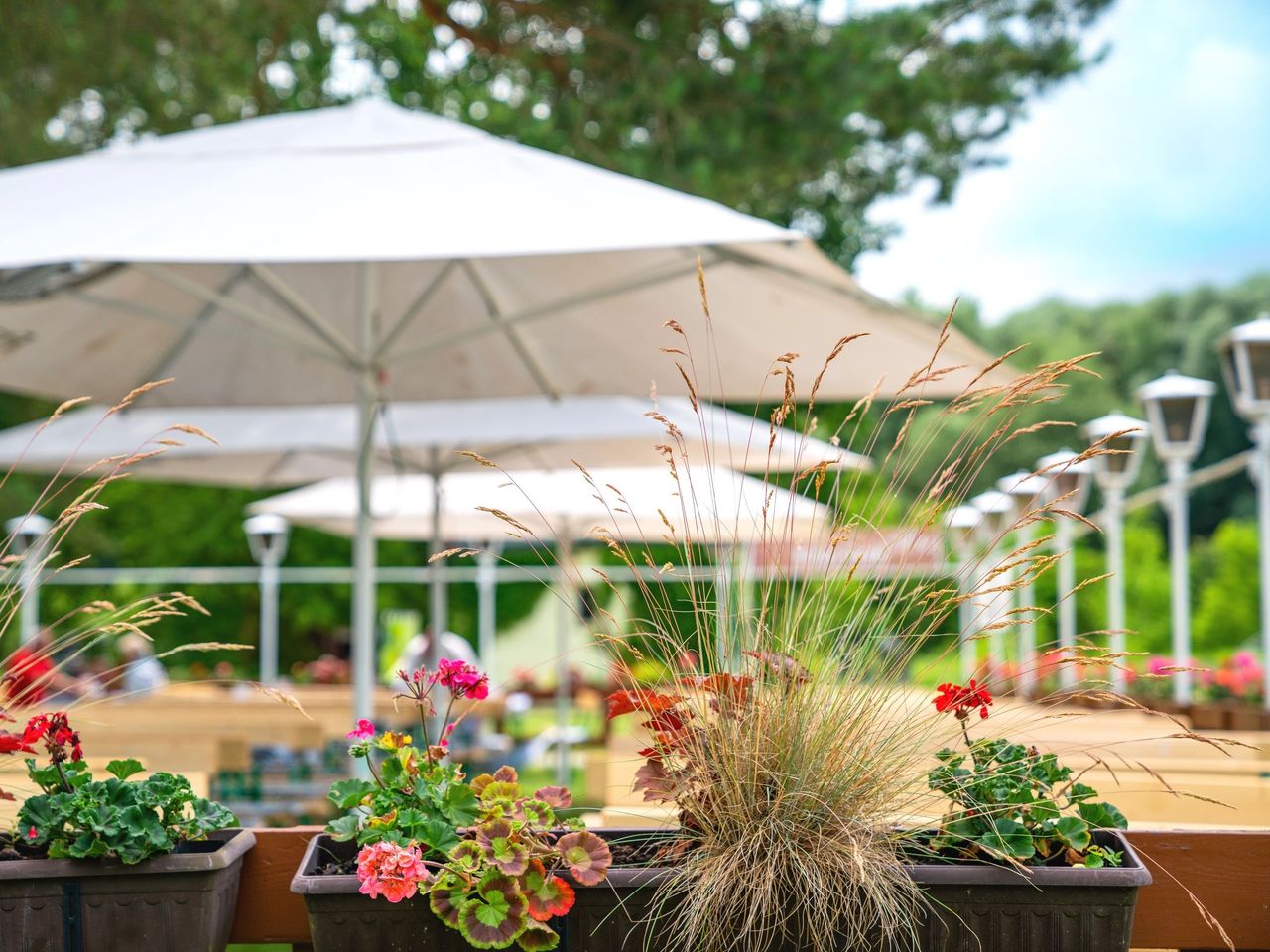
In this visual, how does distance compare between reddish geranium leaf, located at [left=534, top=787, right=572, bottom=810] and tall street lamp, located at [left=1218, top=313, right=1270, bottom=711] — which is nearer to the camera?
reddish geranium leaf, located at [left=534, top=787, right=572, bottom=810]

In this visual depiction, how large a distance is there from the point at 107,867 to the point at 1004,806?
40.2 inches

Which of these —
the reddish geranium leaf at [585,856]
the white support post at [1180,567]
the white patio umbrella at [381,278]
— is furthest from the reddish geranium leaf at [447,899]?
the white support post at [1180,567]

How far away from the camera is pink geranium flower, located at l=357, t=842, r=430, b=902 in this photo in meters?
1.44

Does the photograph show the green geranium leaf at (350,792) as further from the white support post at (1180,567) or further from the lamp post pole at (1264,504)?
the white support post at (1180,567)

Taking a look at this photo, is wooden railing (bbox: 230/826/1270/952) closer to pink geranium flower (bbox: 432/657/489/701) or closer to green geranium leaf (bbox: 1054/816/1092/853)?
green geranium leaf (bbox: 1054/816/1092/853)

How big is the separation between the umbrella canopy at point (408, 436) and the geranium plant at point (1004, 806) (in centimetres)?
333

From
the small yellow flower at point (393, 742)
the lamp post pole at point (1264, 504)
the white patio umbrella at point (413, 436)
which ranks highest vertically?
the white patio umbrella at point (413, 436)

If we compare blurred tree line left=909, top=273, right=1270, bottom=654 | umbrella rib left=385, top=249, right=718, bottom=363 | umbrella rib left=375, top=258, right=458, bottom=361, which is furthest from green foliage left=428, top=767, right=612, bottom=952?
blurred tree line left=909, top=273, right=1270, bottom=654

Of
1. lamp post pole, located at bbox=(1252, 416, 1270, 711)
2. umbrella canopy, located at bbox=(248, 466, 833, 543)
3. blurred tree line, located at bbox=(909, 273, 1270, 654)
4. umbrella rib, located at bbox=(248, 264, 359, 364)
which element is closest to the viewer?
umbrella rib, located at bbox=(248, 264, 359, 364)

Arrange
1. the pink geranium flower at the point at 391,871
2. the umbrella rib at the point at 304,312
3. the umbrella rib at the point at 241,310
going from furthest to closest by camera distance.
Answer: the umbrella rib at the point at 304,312
the umbrella rib at the point at 241,310
the pink geranium flower at the point at 391,871

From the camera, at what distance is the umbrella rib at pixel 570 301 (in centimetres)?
328

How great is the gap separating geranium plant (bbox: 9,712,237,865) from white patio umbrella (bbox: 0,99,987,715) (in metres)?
1.11

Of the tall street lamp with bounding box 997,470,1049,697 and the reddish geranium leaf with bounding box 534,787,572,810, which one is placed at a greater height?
the tall street lamp with bounding box 997,470,1049,697

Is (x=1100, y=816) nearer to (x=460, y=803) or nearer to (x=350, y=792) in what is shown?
(x=460, y=803)
